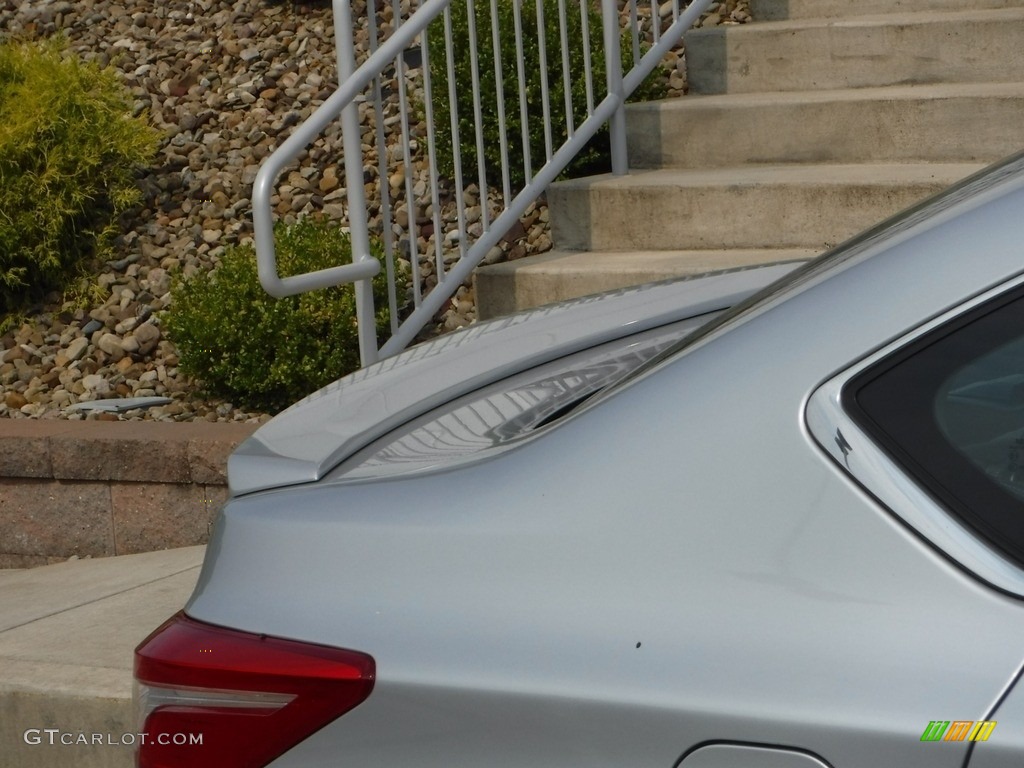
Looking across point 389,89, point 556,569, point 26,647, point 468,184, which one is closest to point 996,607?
point 556,569

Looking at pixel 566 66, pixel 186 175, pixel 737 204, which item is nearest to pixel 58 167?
pixel 186 175

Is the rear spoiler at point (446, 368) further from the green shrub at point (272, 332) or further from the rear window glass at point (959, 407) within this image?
the green shrub at point (272, 332)

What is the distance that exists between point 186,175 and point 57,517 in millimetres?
2077

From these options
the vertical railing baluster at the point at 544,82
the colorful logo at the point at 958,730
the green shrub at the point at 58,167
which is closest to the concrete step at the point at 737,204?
the vertical railing baluster at the point at 544,82

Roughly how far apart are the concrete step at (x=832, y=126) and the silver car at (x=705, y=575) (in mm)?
3737

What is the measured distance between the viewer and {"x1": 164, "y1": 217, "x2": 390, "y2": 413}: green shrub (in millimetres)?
4652

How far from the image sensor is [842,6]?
5.86 meters

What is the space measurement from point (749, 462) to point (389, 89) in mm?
5174

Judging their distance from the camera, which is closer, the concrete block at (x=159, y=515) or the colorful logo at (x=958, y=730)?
the colorful logo at (x=958, y=730)

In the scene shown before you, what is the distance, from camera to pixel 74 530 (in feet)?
14.6

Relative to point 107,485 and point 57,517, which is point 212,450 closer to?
point 107,485

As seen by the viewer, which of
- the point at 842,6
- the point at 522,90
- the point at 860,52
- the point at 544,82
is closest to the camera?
the point at 522,90

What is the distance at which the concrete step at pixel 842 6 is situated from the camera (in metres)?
5.63

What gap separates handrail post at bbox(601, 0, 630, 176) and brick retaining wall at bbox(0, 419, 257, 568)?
2.06 m
